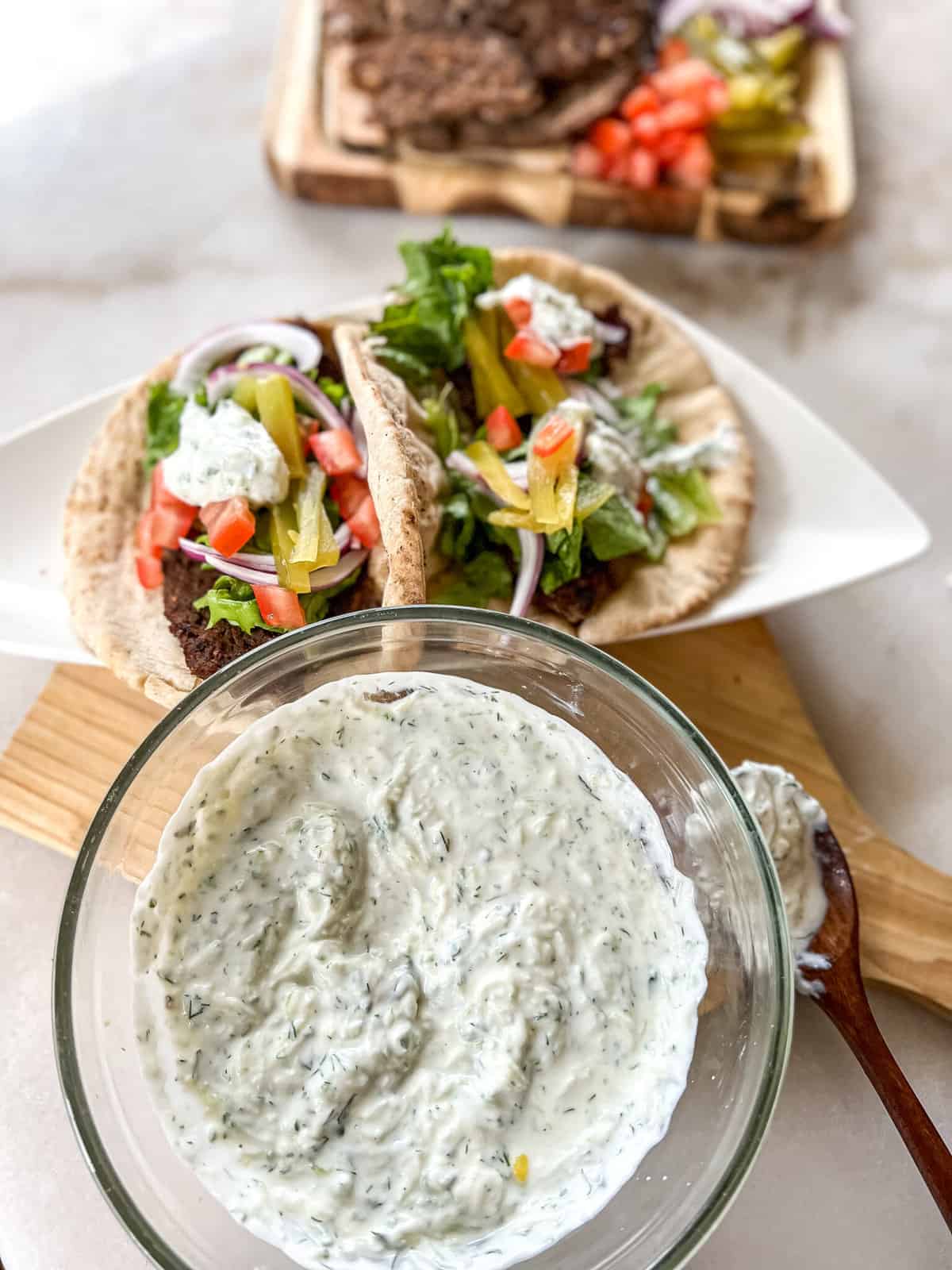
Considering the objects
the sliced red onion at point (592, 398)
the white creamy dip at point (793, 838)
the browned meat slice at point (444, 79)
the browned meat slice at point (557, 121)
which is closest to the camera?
the white creamy dip at point (793, 838)

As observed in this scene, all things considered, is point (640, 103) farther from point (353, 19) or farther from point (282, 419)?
point (282, 419)

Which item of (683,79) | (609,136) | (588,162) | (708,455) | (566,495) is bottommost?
(566,495)

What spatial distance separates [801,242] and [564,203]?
0.99m

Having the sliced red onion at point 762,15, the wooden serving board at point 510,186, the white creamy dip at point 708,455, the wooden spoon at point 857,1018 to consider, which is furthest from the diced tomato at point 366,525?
the sliced red onion at point 762,15

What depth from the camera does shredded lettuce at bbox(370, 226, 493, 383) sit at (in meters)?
3.44

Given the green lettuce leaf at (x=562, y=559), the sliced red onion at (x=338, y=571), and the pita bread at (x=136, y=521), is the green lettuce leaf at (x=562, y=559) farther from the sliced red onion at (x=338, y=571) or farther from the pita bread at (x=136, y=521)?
the sliced red onion at (x=338, y=571)

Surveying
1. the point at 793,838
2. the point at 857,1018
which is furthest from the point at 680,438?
the point at 857,1018

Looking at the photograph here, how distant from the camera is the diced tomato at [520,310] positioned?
11.3 ft

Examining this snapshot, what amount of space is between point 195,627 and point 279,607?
11.3 inches

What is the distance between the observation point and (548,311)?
3459mm

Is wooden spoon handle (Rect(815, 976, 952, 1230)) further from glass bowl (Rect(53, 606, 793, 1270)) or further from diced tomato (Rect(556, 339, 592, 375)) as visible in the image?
diced tomato (Rect(556, 339, 592, 375))

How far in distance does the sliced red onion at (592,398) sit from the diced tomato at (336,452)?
74 centimetres

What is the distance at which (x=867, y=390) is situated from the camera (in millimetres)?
4430

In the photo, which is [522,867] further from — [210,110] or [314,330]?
[210,110]
